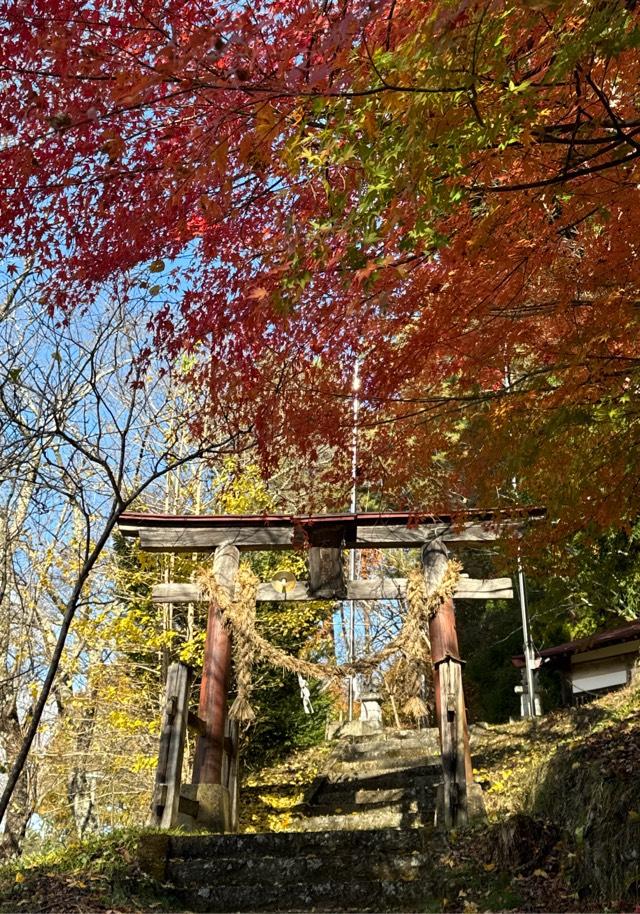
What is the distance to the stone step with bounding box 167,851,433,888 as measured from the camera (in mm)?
5441

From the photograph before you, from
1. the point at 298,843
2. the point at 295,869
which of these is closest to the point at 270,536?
the point at 298,843

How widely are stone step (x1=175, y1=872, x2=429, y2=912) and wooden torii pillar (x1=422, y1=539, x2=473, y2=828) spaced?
1190 millimetres

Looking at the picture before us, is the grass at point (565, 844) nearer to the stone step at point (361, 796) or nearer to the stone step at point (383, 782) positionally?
the stone step at point (361, 796)

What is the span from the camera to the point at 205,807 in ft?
23.6

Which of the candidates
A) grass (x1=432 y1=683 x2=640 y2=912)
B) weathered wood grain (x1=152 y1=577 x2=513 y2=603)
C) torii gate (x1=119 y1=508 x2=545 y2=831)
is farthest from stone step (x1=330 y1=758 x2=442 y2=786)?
grass (x1=432 y1=683 x2=640 y2=912)

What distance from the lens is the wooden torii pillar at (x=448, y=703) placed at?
21.1 ft

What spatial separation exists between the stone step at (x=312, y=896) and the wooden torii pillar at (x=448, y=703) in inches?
46.8

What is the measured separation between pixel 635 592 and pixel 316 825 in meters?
6.75

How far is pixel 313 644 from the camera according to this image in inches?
465

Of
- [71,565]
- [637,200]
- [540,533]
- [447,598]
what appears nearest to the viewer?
[637,200]

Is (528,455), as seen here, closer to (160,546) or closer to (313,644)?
(160,546)

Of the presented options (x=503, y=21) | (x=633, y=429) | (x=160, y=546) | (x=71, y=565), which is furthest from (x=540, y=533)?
(x=71, y=565)

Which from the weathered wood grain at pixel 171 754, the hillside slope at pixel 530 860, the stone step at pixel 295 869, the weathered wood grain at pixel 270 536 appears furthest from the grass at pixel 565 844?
the weathered wood grain at pixel 270 536

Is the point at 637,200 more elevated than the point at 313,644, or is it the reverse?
the point at 637,200
